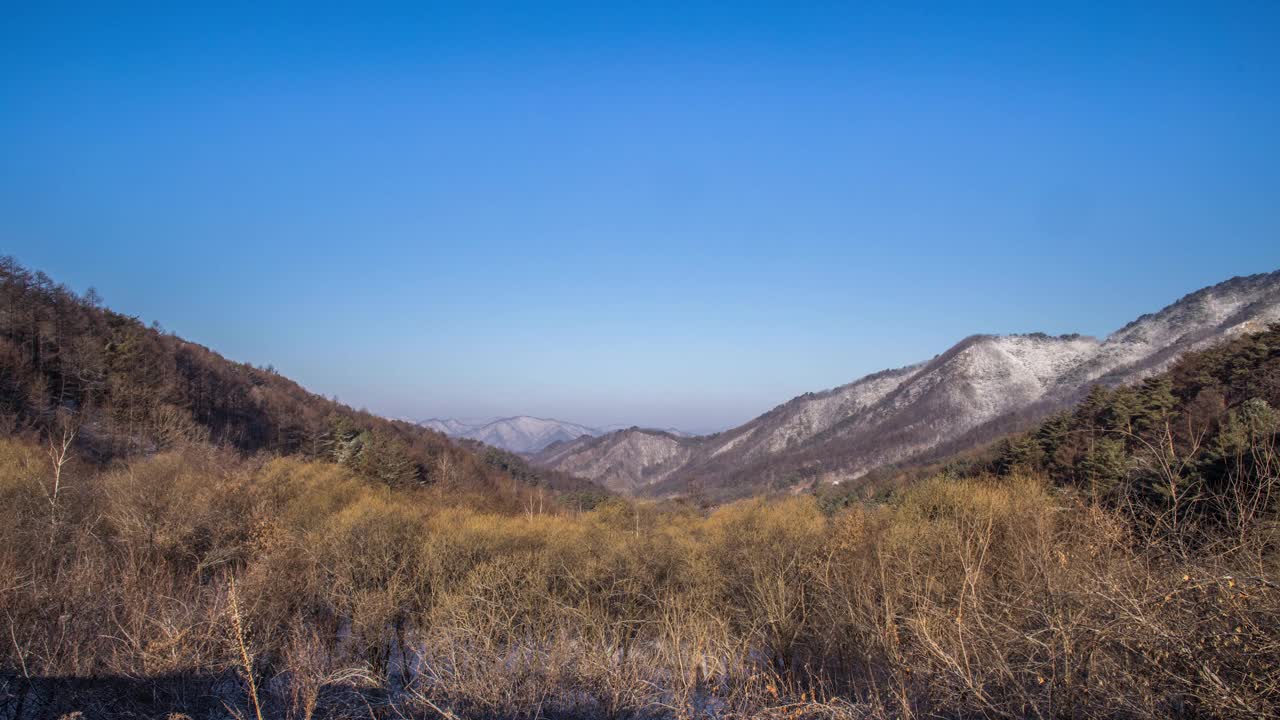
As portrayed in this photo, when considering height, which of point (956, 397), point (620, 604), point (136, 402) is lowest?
point (620, 604)

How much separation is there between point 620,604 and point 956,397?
148 m

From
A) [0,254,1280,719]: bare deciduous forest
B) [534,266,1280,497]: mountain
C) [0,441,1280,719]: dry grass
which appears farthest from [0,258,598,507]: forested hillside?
[534,266,1280,497]: mountain

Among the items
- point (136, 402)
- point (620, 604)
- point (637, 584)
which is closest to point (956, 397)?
point (637, 584)

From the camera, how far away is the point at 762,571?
2375 cm

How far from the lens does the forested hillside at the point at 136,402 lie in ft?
131

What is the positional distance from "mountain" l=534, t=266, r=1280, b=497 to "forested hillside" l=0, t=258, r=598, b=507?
84.0 meters

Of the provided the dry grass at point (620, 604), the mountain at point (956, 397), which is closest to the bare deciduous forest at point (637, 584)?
the dry grass at point (620, 604)

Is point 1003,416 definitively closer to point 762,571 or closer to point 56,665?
point 762,571

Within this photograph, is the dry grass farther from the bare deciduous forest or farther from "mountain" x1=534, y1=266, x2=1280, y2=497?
"mountain" x1=534, y1=266, x2=1280, y2=497

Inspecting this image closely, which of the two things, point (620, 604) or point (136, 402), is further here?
point (136, 402)

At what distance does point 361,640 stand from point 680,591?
1296 cm


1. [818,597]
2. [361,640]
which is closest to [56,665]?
[361,640]

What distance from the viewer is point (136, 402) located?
152ft

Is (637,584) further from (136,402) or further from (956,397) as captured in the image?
(956,397)
